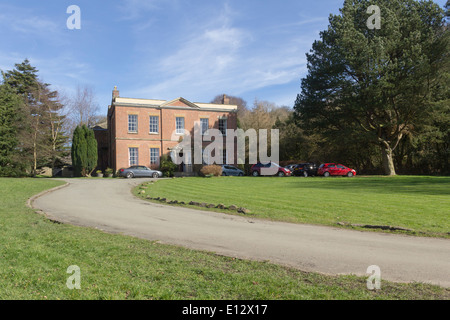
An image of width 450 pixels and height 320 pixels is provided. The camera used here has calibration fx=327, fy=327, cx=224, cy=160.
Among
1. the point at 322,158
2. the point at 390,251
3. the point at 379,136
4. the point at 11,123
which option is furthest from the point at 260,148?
the point at 390,251

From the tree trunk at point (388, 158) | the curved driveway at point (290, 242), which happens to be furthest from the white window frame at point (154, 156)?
the curved driveway at point (290, 242)

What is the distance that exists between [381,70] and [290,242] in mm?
27236

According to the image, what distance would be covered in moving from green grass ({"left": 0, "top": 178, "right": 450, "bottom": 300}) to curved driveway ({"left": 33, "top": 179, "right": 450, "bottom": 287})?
602mm

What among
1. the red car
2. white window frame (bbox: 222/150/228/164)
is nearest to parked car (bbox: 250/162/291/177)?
the red car

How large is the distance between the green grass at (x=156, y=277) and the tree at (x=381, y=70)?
28.1m

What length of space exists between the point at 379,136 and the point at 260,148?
15376 mm

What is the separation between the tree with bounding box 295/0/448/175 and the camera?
95.9 ft

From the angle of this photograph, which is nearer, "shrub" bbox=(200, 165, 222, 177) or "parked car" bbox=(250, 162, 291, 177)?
"shrub" bbox=(200, 165, 222, 177)

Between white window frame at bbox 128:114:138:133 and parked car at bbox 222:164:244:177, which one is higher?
white window frame at bbox 128:114:138:133

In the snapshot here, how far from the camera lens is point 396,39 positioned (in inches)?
1168

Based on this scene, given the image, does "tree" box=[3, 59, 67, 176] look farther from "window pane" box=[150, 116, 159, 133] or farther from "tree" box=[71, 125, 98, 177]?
"window pane" box=[150, 116, 159, 133]

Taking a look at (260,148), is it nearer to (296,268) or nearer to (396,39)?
(396,39)
